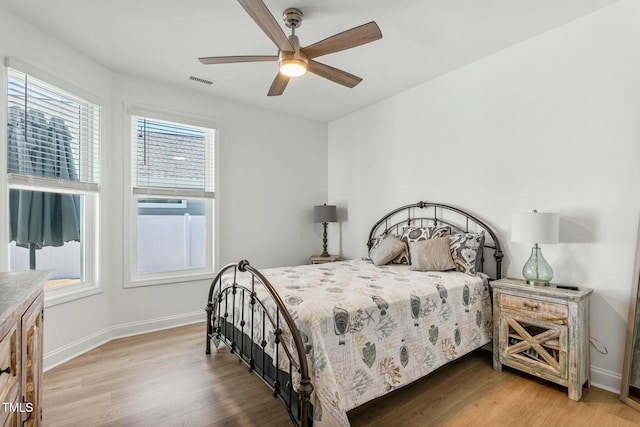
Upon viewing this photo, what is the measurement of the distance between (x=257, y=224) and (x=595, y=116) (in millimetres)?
3646

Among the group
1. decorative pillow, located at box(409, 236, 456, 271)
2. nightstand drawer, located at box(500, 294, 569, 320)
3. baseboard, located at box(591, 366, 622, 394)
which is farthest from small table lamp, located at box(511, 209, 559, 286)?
baseboard, located at box(591, 366, 622, 394)

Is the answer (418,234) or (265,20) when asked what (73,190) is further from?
(418,234)

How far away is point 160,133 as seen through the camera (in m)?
3.69

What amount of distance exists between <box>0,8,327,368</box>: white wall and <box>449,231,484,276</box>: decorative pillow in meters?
2.40

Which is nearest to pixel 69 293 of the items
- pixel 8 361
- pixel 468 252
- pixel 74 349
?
pixel 74 349

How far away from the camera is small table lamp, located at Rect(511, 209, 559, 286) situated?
2355 mm

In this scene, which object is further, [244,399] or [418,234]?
[418,234]

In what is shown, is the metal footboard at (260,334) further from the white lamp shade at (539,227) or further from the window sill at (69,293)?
the white lamp shade at (539,227)

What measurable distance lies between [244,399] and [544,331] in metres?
2.24

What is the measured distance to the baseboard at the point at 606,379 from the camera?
229 cm

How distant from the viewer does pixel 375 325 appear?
78.4 inches

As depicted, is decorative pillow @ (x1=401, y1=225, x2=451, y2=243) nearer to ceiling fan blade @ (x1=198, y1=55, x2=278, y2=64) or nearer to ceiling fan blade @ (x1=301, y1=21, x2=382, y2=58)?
ceiling fan blade @ (x1=301, y1=21, x2=382, y2=58)

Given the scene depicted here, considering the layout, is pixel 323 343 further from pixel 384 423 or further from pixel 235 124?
pixel 235 124


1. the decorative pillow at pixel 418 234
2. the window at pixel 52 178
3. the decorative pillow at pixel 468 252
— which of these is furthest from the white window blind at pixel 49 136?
the decorative pillow at pixel 468 252
